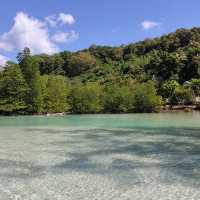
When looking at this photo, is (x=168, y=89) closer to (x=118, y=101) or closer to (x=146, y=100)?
(x=146, y=100)

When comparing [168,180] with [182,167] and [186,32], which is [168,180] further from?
[186,32]

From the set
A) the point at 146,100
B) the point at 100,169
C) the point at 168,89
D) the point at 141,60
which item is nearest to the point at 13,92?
the point at 146,100

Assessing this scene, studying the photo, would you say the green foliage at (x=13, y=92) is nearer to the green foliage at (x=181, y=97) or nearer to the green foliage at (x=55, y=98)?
the green foliage at (x=55, y=98)

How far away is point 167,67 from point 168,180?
3182 inches

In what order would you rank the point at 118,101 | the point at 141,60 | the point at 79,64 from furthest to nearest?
the point at 79,64
the point at 141,60
the point at 118,101

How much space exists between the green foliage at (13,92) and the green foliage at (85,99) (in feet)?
30.4

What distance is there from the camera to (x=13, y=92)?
212 ft

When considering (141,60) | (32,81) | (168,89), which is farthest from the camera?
(141,60)

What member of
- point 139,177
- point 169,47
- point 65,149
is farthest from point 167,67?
point 139,177

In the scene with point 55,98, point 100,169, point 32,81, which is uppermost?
point 32,81

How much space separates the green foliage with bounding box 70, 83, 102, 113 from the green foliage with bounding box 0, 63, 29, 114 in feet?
30.4

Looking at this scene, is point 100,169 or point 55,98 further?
point 55,98

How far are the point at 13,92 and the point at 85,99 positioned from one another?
1298 centimetres

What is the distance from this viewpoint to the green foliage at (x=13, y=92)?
63938 mm
